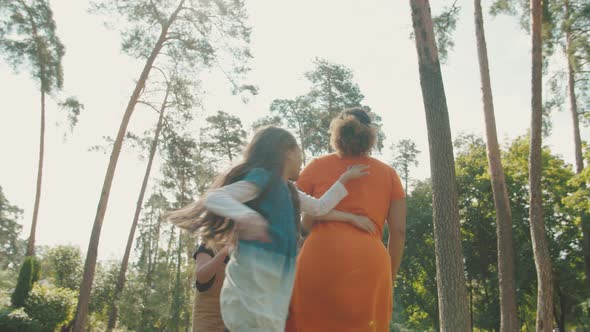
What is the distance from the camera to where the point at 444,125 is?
643 cm

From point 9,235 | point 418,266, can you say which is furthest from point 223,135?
point 9,235

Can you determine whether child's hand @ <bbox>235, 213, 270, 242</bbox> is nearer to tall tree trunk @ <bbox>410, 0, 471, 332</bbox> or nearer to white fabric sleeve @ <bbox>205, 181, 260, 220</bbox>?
white fabric sleeve @ <bbox>205, 181, 260, 220</bbox>

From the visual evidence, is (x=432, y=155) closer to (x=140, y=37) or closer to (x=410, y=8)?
(x=410, y=8)

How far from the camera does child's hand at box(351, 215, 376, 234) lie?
3.00 meters

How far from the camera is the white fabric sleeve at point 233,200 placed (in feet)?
7.18

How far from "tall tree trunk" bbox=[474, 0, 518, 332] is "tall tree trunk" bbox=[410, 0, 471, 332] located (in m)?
5.99

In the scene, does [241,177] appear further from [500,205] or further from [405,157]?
[405,157]

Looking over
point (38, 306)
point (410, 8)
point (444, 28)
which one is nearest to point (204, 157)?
point (38, 306)

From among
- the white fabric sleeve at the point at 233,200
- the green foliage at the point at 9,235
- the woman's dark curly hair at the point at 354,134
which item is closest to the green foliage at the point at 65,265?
the green foliage at the point at 9,235

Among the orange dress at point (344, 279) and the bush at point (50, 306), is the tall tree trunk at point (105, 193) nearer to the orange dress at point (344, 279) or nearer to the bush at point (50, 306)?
the bush at point (50, 306)

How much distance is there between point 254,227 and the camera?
2150 mm

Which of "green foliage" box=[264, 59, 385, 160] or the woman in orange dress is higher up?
"green foliage" box=[264, 59, 385, 160]

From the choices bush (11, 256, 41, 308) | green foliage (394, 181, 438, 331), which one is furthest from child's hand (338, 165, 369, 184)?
green foliage (394, 181, 438, 331)

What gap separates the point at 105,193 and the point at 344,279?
13.0 m
